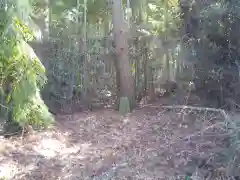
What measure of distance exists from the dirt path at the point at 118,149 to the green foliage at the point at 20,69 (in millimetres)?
546

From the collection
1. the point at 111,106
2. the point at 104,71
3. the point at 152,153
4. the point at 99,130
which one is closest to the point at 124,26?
the point at 104,71

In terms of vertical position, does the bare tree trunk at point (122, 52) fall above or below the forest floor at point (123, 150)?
above

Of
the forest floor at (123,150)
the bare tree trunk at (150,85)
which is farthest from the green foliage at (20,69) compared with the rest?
the bare tree trunk at (150,85)

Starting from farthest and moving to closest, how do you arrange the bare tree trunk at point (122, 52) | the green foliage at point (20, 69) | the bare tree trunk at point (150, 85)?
the bare tree trunk at point (150, 85) < the bare tree trunk at point (122, 52) < the green foliage at point (20, 69)

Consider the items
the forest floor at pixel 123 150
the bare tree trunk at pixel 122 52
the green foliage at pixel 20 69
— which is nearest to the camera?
the forest floor at pixel 123 150

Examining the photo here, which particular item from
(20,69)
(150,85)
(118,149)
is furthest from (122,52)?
(118,149)

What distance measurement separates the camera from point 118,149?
6051 millimetres

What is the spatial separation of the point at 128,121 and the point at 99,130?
0.87m

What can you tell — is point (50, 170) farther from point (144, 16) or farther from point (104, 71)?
point (144, 16)

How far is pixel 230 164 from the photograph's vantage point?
4383 millimetres

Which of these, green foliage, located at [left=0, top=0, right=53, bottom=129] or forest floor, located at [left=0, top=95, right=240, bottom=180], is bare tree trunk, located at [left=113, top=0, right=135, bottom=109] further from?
green foliage, located at [left=0, top=0, right=53, bottom=129]

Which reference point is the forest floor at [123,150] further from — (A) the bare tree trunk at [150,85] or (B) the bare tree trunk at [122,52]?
(A) the bare tree trunk at [150,85]

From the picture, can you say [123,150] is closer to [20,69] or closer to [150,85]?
[20,69]

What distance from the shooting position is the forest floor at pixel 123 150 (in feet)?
16.3
